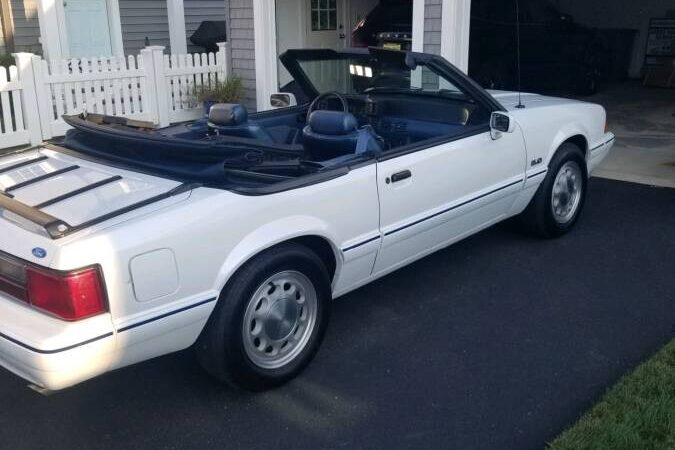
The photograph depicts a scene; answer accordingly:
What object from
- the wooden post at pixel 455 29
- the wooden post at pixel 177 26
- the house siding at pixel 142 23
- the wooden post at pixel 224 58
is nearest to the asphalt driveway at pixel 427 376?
the wooden post at pixel 455 29

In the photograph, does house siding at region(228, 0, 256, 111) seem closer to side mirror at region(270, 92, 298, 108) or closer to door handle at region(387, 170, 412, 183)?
side mirror at region(270, 92, 298, 108)

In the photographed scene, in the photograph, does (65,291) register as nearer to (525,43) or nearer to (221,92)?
(221,92)

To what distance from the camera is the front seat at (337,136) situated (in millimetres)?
3846

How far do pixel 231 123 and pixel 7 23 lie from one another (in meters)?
9.41

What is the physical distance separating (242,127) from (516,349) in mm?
2090

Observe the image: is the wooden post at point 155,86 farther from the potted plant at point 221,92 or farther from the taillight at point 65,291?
the taillight at point 65,291

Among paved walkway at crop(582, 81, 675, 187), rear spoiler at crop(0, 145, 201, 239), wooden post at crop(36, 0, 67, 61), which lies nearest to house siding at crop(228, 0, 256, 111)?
wooden post at crop(36, 0, 67, 61)

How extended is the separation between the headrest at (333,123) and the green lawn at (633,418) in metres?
1.90

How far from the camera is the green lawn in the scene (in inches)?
110

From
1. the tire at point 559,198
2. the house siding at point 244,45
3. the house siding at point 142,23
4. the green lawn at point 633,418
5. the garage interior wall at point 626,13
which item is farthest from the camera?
the garage interior wall at point 626,13

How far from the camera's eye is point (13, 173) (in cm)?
348

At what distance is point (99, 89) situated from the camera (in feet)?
29.4

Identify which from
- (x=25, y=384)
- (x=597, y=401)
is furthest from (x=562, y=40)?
(x=25, y=384)

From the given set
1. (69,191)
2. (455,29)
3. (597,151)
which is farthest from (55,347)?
(455,29)
